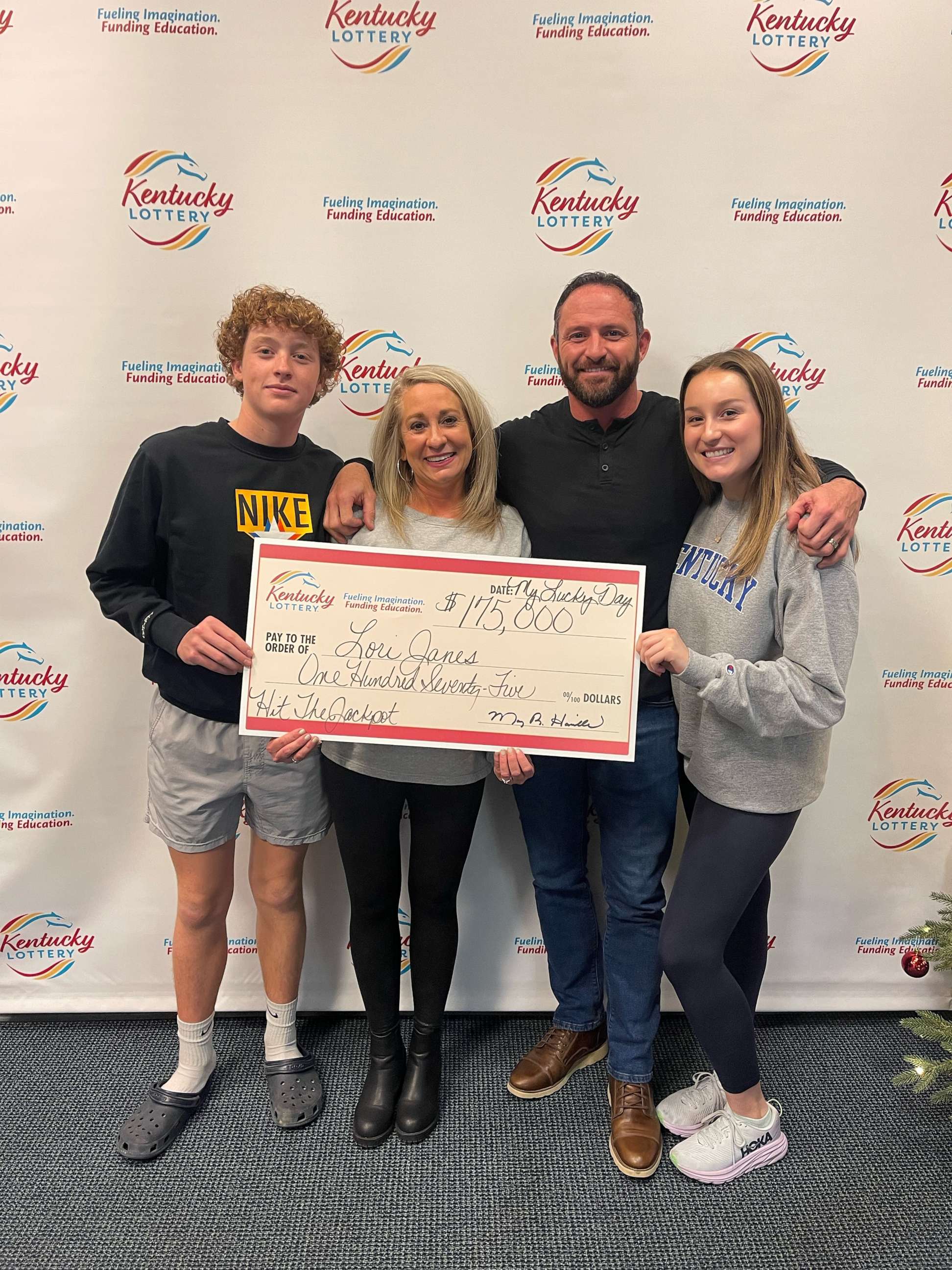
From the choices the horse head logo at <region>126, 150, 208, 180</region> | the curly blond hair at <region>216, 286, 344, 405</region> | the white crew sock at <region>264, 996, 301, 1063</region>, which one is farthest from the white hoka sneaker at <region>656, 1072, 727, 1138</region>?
the horse head logo at <region>126, 150, 208, 180</region>

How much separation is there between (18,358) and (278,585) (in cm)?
108

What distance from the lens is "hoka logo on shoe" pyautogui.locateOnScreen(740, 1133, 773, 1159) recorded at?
5.32 ft

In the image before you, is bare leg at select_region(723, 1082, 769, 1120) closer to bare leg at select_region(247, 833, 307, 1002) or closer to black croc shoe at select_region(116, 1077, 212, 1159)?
bare leg at select_region(247, 833, 307, 1002)

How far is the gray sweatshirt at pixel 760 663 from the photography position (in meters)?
1.32

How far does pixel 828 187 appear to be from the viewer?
1.82 m

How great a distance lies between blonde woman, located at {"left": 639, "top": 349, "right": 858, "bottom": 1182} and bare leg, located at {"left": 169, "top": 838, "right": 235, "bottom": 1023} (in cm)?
103

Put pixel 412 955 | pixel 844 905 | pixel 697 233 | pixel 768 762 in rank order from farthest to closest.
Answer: pixel 844 905 → pixel 697 233 → pixel 412 955 → pixel 768 762

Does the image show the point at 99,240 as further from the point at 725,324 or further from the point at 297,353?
the point at 725,324

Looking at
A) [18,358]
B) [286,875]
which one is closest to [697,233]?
[18,358]

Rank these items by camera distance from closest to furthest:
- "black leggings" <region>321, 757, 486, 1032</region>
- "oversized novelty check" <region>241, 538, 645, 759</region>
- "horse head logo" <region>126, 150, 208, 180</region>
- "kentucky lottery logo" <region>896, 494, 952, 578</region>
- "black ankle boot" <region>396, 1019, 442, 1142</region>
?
"oversized novelty check" <region>241, 538, 645, 759</region> → "black leggings" <region>321, 757, 486, 1032</region> → "black ankle boot" <region>396, 1019, 442, 1142</region> → "horse head logo" <region>126, 150, 208, 180</region> → "kentucky lottery logo" <region>896, 494, 952, 578</region>

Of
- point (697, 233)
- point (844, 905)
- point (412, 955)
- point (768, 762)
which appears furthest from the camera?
point (844, 905)

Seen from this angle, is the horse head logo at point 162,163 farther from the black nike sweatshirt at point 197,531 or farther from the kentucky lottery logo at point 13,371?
the black nike sweatshirt at point 197,531

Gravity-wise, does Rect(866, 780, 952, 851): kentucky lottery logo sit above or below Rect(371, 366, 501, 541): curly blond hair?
below

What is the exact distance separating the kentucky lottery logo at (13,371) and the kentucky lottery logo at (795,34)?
198cm
